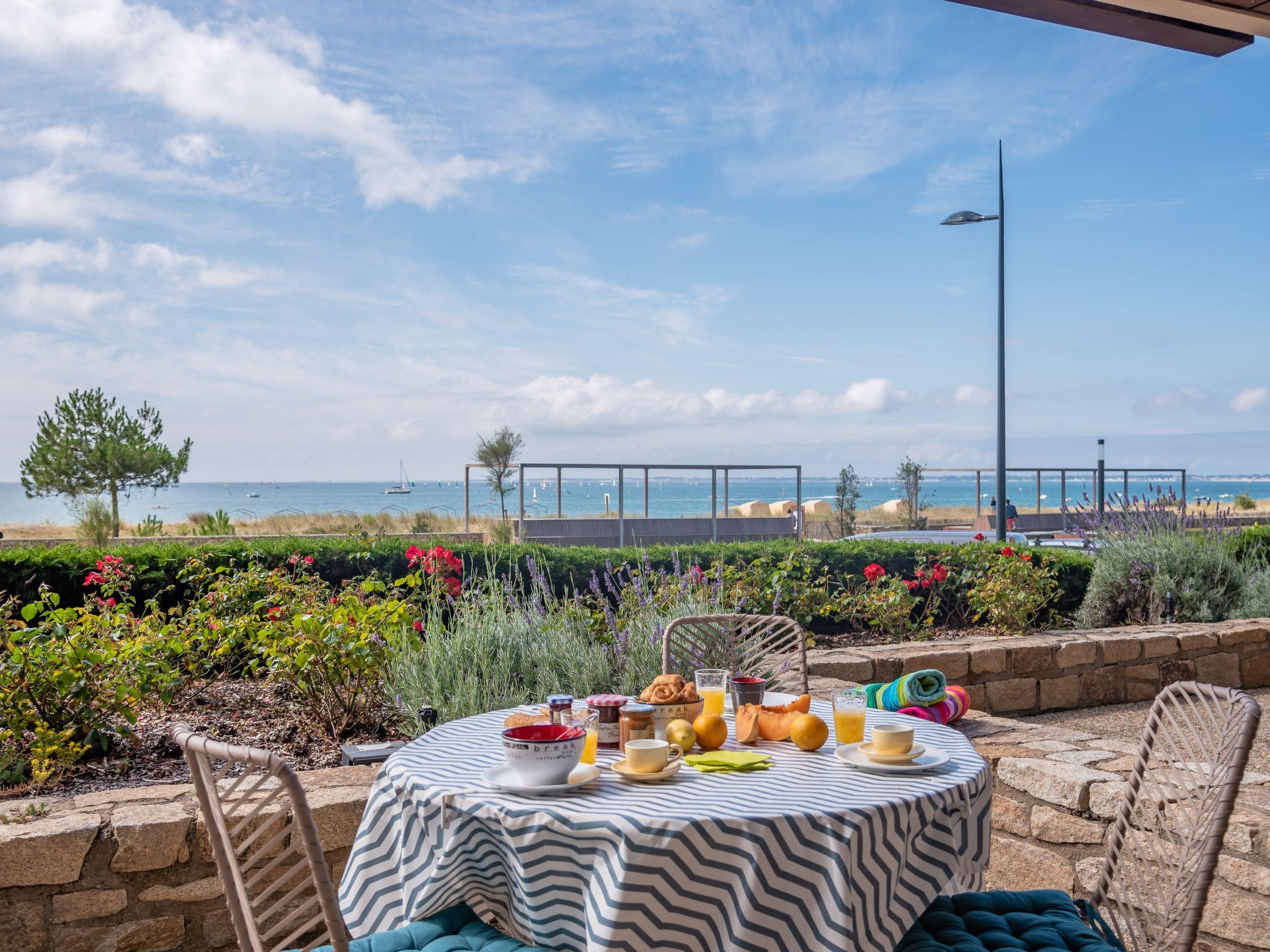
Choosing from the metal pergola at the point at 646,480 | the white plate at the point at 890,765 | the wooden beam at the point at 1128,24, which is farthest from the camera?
the metal pergola at the point at 646,480

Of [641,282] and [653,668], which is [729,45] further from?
[641,282]

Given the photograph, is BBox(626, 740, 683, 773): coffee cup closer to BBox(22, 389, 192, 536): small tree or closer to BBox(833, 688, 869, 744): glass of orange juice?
BBox(833, 688, 869, 744): glass of orange juice

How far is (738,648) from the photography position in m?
3.28

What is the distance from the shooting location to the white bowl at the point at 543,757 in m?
1.54

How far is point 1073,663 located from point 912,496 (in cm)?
947

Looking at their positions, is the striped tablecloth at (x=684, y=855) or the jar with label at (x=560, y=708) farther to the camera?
the jar with label at (x=560, y=708)

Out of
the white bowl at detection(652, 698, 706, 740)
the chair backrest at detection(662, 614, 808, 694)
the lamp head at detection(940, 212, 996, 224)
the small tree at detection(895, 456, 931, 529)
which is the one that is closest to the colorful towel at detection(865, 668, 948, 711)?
the chair backrest at detection(662, 614, 808, 694)

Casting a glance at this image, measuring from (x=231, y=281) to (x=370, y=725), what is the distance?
45.0 meters

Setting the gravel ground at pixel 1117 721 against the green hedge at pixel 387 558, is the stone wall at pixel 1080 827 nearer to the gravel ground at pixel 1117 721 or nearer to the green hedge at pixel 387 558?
the gravel ground at pixel 1117 721

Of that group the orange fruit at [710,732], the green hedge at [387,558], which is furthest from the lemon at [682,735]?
the green hedge at [387,558]

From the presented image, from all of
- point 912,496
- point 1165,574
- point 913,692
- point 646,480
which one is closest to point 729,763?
point 913,692

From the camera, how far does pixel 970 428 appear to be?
2478 inches

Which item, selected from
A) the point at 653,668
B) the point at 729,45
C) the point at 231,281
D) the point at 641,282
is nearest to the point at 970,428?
the point at 641,282

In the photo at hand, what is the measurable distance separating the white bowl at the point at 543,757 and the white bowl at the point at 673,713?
0.34 meters
